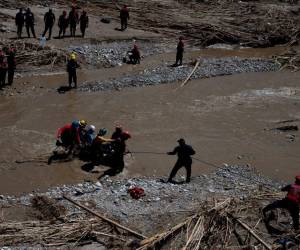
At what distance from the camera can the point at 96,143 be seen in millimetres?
16312

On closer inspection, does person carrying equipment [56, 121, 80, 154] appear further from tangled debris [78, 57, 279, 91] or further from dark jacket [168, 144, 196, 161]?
tangled debris [78, 57, 279, 91]

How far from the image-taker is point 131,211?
45.1 feet

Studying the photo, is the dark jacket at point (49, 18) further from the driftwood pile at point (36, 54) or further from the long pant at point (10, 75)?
the long pant at point (10, 75)

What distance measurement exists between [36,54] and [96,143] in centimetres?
1058

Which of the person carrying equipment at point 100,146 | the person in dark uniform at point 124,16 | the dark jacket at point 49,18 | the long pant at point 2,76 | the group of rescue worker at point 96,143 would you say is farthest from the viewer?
the person in dark uniform at point 124,16

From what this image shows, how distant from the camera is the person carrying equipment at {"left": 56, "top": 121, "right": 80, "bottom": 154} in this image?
1644 centimetres

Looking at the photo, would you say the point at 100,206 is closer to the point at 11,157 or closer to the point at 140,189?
the point at 140,189

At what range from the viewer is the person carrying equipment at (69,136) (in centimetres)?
1644

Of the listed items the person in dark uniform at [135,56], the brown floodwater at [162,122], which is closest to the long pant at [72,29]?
the person in dark uniform at [135,56]

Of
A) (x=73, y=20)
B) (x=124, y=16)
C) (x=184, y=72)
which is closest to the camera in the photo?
(x=184, y=72)

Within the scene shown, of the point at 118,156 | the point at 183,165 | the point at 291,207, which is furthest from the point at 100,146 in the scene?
the point at 291,207

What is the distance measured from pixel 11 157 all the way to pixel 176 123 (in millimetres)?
6101

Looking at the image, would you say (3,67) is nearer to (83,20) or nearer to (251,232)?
(83,20)

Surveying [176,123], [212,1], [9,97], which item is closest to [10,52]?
[9,97]
